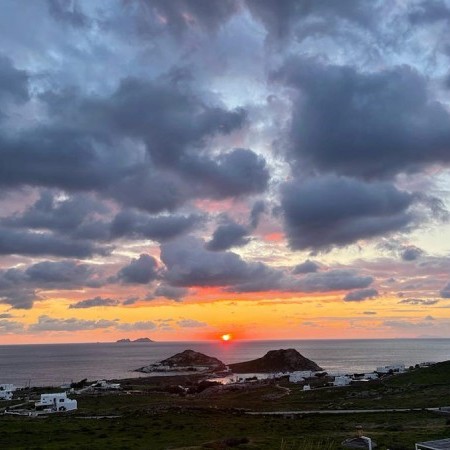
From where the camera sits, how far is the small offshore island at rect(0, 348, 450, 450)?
55500 millimetres

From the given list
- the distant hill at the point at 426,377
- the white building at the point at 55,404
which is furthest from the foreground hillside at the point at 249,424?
the white building at the point at 55,404

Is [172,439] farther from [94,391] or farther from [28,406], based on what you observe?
[94,391]

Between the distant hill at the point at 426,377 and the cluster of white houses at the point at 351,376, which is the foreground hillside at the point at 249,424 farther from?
the cluster of white houses at the point at 351,376

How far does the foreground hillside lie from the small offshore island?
12cm

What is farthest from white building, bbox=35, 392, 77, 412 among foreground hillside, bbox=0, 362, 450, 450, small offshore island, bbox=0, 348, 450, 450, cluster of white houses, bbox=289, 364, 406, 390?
cluster of white houses, bbox=289, 364, 406, 390

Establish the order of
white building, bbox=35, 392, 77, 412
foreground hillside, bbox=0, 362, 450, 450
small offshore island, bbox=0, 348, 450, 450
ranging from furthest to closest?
1. white building, bbox=35, 392, 77, 412
2. small offshore island, bbox=0, 348, 450, 450
3. foreground hillside, bbox=0, 362, 450, 450

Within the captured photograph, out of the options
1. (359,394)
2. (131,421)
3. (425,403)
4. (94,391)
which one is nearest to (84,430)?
(131,421)

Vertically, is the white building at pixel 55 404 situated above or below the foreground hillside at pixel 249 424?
above

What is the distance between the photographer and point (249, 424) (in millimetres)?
72438

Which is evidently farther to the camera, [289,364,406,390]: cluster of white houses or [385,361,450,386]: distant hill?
[289,364,406,390]: cluster of white houses

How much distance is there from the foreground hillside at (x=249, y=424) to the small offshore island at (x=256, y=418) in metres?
0.12

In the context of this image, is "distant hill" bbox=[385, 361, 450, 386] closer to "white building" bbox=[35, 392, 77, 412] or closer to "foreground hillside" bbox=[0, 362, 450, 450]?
Result: "foreground hillside" bbox=[0, 362, 450, 450]

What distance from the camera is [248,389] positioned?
143 m

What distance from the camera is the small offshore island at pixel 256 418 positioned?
182 ft
